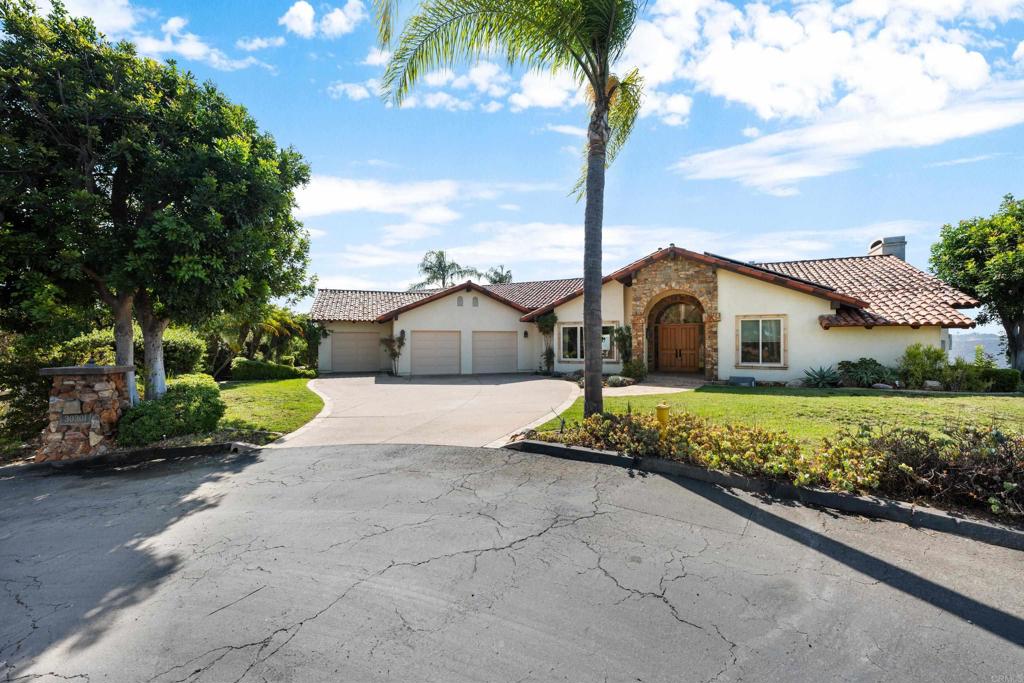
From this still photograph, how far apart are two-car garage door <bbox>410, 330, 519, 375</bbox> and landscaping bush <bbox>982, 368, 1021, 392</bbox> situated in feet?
54.3

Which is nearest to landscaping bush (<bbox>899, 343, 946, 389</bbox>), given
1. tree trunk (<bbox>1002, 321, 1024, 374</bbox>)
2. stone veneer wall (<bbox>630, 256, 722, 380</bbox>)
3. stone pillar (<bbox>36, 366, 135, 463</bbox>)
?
tree trunk (<bbox>1002, 321, 1024, 374</bbox>)

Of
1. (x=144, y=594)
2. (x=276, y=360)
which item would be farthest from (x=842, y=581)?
(x=276, y=360)

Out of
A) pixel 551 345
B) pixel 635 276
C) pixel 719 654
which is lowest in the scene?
pixel 719 654

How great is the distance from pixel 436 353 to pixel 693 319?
1159cm

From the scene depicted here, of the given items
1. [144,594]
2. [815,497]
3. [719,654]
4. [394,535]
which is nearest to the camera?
[719,654]

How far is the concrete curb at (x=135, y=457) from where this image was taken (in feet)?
23.7

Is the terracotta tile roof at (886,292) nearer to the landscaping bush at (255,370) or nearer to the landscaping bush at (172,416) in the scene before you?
the landscaping bush at (172,416)

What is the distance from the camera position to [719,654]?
2820 millimetres

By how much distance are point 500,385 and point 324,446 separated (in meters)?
9.49

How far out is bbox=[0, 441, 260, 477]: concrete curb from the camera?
723cm

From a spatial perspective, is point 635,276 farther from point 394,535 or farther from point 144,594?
point 144,594

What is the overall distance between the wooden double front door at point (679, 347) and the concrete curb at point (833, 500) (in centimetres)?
1380

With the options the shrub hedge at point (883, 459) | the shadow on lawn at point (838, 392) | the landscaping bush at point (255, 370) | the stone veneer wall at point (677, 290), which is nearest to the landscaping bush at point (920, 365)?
the shadow on lawn at point (838, 392)

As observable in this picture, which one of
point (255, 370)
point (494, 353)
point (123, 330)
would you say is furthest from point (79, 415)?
point (494, 353)
